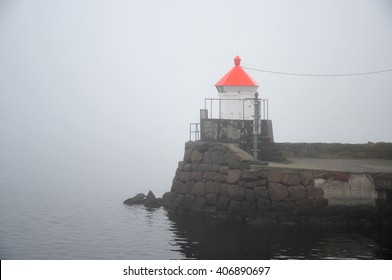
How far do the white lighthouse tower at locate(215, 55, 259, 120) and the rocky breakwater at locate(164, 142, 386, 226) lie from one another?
6.69ft

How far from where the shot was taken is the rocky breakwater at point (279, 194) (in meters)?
15.1

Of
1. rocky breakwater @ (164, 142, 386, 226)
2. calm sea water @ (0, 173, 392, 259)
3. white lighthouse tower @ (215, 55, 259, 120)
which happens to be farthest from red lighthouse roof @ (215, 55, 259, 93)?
calm sea water @ (0, 173, 392, 259)

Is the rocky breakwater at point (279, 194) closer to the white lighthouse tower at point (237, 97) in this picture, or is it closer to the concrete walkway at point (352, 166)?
the concrete walkway at point (352, 166)

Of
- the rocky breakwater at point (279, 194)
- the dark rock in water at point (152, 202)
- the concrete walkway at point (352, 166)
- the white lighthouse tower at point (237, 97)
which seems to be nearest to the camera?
the rocky breakwater at point (279, 194)

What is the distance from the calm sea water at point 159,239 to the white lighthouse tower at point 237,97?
13.3 feet

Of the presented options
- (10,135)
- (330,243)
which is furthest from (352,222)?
(10,135)

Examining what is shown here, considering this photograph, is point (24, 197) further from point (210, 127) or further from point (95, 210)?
point (210, 127)

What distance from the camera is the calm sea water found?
1322cm

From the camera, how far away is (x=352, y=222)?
15070 mm

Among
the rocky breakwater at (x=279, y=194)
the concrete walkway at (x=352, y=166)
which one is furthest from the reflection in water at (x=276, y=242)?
the concrete walkway at (x=352, y=166)

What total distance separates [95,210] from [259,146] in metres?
6.95

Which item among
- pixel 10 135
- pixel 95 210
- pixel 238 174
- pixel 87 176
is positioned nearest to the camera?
pixel 238 174

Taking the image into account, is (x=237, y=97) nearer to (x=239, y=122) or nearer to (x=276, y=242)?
(x=239, y=122)

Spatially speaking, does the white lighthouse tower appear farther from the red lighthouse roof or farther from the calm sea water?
the calm sea water
